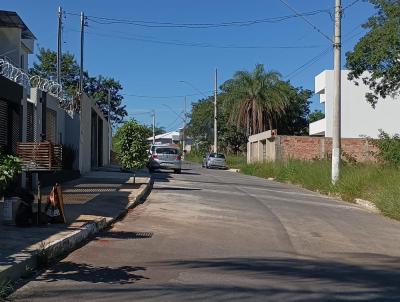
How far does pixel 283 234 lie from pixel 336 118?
45.9 feet

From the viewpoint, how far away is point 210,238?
11930 millimetres

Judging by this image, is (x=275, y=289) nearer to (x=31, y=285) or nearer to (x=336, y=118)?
(x=31, y=285)

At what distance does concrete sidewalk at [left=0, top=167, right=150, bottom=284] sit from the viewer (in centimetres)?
807

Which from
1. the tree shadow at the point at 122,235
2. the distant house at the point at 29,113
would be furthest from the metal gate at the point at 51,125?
the tree shadow at the point at 122,235

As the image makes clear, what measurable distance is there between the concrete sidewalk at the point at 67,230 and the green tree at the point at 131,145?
314 centimetres

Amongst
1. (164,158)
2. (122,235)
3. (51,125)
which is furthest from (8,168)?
(164,158)

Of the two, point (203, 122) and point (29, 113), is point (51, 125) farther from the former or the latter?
point (203, 122)

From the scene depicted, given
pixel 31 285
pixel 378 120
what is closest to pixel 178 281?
pixel 31 285

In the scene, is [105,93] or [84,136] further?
[105,93]

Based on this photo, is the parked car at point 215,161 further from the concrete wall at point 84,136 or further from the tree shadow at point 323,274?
the tree shadow at point 323,274

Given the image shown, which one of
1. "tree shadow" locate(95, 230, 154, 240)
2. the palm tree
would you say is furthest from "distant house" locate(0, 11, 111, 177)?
the palm tree

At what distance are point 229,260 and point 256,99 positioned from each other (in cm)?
5239

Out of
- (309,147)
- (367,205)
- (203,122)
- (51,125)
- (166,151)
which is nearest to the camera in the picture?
(367,205)

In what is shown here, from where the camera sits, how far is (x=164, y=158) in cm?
3728
